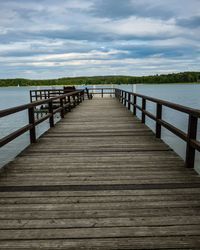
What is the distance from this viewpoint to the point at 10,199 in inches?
147

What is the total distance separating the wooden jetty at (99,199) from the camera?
9.19ft

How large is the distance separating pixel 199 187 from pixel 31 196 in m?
2.40

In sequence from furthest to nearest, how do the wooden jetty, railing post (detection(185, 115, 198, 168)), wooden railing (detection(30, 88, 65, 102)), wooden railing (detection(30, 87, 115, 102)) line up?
wooden railing (detection(30, 87, 115, 102)), wooden railing (detection(30, 88, 65, 102)), railing post (detection(185, 115, 198, 168)), the wooden jetty

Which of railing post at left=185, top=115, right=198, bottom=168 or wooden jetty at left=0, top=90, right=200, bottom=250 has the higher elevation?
railing post at left=185, top=115, right=198, bottom=168

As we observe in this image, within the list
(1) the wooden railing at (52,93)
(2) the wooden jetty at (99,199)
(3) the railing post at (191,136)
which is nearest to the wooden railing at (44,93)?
(1) the wooden railing at (52,93)

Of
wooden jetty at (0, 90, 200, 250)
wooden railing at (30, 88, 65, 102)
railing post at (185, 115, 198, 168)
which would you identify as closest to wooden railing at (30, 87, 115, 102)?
wooden railing at (30, 88, 65, 102)

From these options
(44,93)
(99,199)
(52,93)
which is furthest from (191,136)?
(44,93)

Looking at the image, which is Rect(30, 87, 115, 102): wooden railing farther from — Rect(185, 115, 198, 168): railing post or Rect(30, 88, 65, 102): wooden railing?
Rect(185, 115, 198, 168): railing post

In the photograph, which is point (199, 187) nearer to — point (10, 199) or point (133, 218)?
point (133, 218)

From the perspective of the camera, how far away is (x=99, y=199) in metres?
3.70

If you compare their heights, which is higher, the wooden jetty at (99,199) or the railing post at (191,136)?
the railing post at (191,136)

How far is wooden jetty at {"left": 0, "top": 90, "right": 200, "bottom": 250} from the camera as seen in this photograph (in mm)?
2801

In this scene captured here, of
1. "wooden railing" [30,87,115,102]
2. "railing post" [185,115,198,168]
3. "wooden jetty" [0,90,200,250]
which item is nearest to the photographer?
"wooden jetty" [0,90,200,250]

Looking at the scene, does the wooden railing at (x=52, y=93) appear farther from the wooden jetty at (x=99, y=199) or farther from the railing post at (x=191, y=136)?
the railing post at (x=191, y=136)
